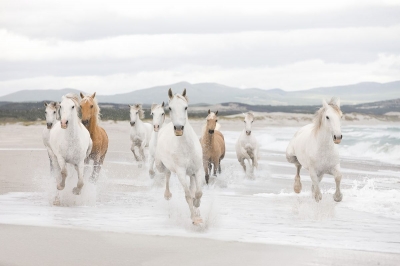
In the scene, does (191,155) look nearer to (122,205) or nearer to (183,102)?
(183,102)

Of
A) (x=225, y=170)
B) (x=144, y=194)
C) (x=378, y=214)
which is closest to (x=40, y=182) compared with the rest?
(x=144, y=194)

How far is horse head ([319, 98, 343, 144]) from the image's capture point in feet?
27.4

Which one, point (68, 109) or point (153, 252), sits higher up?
point (68, 109)

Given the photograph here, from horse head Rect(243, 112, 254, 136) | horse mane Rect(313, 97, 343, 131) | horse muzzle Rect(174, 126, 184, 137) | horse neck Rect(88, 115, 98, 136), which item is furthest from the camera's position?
horse head Rect(243, 112, 254, 136)

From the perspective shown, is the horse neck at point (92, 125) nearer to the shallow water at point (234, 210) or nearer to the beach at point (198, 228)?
the beach at point (198, 228)

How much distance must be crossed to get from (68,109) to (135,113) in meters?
8.85

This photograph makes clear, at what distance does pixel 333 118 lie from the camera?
859 centimetres

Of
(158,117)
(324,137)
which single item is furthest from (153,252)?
(158,117)

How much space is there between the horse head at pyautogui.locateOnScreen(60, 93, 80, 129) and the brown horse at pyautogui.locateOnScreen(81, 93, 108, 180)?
0.27 metres

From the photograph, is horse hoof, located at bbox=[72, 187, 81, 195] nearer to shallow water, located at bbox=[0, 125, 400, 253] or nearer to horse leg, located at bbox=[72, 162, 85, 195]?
horse leg, located at bbox=[72, 162, 85, 195]

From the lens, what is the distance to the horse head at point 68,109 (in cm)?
969

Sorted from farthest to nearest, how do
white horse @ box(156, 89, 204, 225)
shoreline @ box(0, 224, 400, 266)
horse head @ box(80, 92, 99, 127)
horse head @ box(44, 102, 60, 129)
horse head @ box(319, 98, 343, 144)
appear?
horse head @ box(44, 102, 60, 129), horse head @ box(80, 92, 99, 127), horse head @ box(319, 98, 343, 144), white horse @ box(156, 89, 204, 225), shoreline @ box(0, 224, 400, 266)

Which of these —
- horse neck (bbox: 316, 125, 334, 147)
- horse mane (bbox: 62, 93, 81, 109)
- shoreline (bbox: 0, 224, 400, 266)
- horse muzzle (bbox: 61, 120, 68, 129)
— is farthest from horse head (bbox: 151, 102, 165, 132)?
shoreline (bbox: 0, 224, 400, 266)

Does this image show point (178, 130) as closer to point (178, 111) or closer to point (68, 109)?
point (178, 111)
